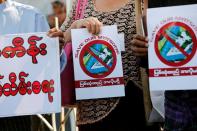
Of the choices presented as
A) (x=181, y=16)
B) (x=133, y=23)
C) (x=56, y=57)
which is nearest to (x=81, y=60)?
(x=56, y=57)

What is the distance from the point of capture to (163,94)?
2.51m

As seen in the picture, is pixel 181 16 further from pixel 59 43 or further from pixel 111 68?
pixel 59 43

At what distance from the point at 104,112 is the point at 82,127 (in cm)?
16

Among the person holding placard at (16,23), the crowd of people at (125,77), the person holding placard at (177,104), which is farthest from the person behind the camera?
the person holding placard at (16,23)

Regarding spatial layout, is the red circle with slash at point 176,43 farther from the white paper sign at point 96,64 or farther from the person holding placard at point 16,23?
the person holding placard at point 16,23

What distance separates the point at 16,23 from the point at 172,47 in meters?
0.89

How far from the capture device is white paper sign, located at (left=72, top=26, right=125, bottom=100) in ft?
8.20

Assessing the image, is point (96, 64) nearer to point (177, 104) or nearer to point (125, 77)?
point (125, 77)

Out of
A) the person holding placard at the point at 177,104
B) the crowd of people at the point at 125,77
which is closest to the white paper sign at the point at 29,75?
the crowd of people at the point at 125,77

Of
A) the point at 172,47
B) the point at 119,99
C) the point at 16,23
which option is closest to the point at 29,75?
the point at 16,23

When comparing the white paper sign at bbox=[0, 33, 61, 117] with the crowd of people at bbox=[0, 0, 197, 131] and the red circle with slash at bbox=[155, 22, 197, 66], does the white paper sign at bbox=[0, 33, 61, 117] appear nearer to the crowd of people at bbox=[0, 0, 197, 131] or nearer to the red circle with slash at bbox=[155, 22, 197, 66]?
the crowd of people at bbox=[0, 0, 197, 131]

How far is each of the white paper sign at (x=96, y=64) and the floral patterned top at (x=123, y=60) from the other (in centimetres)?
4

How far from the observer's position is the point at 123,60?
100 inches

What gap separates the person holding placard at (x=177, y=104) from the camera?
2.22 m
